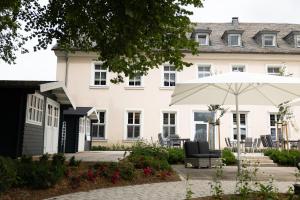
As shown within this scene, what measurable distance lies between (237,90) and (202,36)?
17044mm

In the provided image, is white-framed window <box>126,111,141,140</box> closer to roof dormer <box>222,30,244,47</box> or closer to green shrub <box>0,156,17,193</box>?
roof dormer <box>222,30,244,47</box>

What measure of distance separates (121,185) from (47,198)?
1943mm

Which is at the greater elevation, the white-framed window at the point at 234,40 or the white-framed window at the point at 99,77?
the white-framed window at the point at 234,40

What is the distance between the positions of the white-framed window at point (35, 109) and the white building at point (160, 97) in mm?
9735

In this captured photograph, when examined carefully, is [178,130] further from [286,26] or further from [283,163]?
[286,26]

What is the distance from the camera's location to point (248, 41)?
26969 millimetres

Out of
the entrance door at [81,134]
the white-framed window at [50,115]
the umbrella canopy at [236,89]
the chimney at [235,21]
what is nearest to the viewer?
the umbrella canopy at [236,89]

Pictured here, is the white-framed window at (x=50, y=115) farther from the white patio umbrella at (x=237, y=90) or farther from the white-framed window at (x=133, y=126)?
the white-framed window at (x=133, y=126)

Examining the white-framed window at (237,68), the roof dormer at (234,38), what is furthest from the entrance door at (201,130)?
the roof dormer at (234,38)

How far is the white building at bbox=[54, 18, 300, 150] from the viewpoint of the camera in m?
24.5

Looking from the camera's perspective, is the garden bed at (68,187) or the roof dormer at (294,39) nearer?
the garden bed at (68,187)

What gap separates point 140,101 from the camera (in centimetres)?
2475

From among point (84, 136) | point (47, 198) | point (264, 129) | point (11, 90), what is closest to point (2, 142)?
point (11, 90)

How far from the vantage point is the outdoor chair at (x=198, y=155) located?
1238 cm
